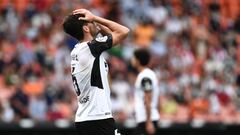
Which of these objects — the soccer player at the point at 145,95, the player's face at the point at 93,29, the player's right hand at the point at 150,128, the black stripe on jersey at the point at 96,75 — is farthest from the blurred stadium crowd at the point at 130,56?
the black stripe on jersey at the point at 96,75

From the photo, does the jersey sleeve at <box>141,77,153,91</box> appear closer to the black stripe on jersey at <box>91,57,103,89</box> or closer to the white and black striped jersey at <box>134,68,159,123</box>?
the white and black striped jersey at <box>134,68,159,123</box>

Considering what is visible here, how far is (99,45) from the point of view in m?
9.18

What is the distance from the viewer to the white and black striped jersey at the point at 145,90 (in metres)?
12.9

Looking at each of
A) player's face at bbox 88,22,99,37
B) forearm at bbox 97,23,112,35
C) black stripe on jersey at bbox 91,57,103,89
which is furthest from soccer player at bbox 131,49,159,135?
black stripe on jersey at bbox 91,57,103,89

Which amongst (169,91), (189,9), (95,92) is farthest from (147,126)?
(189,9)

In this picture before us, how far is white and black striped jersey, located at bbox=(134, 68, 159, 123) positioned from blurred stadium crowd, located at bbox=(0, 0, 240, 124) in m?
4.22

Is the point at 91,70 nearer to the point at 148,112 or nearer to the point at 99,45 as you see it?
the point at 99,45

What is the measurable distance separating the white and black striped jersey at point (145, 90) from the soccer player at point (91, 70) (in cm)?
348

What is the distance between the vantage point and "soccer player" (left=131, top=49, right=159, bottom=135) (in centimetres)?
1283

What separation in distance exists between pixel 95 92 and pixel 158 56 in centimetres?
1208

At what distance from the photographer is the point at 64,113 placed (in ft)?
59.3

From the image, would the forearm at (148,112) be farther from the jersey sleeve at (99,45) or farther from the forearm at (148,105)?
the jersey sleeve at (99,45)

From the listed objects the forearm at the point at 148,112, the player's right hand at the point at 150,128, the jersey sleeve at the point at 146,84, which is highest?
the jersey sleeve at the point at 146,84

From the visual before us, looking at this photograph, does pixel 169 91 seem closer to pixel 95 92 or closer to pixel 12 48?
pixel 12 48
